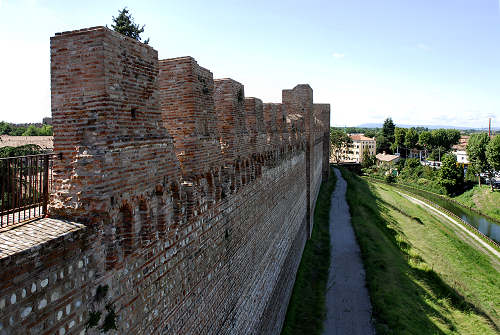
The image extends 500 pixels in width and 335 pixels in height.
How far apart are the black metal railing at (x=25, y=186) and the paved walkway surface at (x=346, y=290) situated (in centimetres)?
1140

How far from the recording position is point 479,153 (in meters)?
50.5

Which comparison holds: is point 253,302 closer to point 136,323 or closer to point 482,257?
point 136,323

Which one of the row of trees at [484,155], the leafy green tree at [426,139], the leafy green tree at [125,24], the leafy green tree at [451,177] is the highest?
the leafy green tree at [125,24]

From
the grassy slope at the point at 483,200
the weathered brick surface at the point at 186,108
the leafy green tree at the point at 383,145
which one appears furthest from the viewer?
the leafy green tree at the point at 383,145

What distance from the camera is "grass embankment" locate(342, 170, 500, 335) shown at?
14672mm

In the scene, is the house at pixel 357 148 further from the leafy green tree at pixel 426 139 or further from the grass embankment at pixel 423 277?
the grass embankment at pixel 423 277

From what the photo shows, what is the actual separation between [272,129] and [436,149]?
270ft

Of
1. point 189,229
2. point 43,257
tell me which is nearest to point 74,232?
point 43,257

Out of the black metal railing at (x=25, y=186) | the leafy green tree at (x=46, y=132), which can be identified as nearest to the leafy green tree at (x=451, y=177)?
the leafy green tree at (x=46, y=132)

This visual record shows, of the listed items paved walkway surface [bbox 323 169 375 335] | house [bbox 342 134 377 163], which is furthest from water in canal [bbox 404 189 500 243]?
house [bbox 342 134 377 163]

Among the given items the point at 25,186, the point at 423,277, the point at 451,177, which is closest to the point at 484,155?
the point at 451,177

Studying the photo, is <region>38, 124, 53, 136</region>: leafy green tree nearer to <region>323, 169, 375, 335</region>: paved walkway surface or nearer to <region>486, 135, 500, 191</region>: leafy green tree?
<region>323, 169, 375, 335</region>: paved walkway surface

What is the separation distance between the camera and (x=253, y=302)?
8.49 m

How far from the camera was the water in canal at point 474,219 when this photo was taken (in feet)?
118
